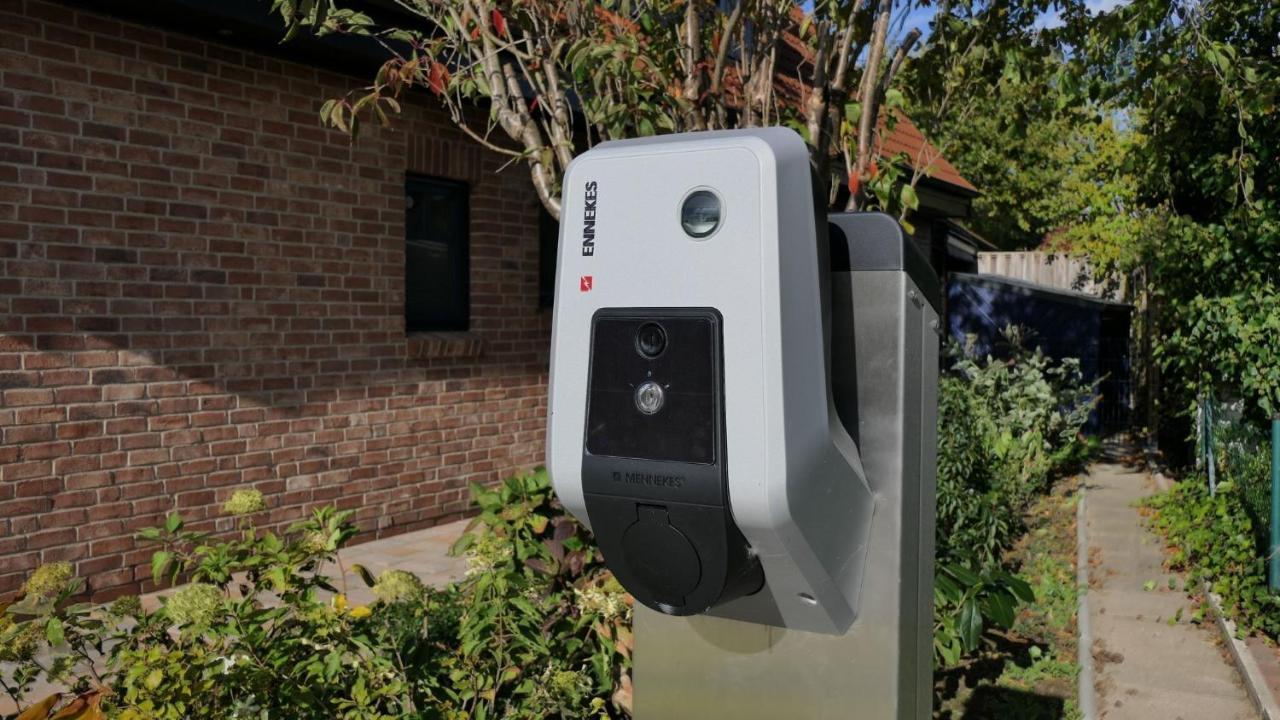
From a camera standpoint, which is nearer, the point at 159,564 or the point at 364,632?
the point at 159,564

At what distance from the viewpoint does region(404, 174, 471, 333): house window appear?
7207mm

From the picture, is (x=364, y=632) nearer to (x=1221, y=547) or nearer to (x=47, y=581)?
(x=47, y=581)

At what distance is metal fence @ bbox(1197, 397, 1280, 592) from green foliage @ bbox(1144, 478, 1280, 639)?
8 centimetres

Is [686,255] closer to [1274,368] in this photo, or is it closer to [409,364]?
[409,364]

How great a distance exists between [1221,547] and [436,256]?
5238 mm

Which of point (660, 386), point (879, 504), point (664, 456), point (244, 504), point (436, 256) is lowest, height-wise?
point (244, 504)

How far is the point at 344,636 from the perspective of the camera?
2.71 m

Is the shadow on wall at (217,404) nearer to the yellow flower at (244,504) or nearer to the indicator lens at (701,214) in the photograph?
the yellow flower at (244,504)

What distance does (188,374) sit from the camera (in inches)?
225

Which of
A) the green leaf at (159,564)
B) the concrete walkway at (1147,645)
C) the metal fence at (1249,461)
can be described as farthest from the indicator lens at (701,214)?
the metal fence at (1249,461)

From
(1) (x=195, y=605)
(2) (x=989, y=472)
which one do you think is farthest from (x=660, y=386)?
(2) (x=989, y=472)

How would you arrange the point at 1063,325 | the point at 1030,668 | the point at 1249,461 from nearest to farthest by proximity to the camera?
the point at 1030,668 → the point at 1249,461 → the point at 1063,325

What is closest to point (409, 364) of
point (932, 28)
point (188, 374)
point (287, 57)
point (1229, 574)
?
point (188, 374)

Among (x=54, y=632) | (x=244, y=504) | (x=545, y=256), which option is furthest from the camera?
(x=545, y=256)
